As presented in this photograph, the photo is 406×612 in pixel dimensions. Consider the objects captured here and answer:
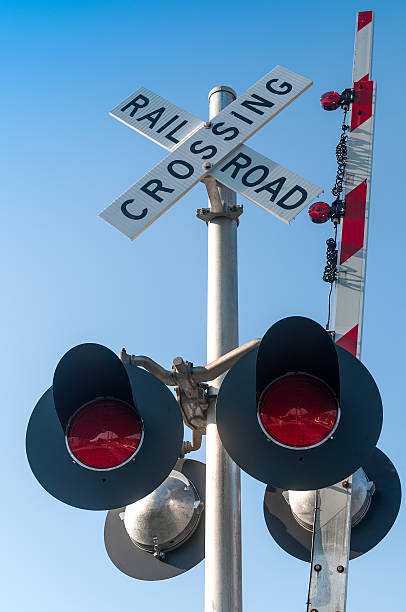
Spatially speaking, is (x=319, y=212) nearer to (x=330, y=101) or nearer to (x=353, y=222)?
(x=353, y=222)

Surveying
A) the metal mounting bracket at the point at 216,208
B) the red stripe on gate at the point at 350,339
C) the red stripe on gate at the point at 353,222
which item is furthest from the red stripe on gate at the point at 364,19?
the red stripe on gate at the point at 350,339

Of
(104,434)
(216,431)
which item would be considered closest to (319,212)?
(216,431)

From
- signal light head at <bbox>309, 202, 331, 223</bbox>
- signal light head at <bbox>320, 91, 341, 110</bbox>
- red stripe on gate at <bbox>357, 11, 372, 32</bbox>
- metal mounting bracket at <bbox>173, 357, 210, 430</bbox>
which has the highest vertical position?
red stripe on gate at <bbox>357, 11, 372, 32</bbox>

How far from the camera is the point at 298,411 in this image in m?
2.68

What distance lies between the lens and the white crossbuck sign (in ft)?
11.6

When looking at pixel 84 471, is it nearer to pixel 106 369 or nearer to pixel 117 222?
pixel 106 369

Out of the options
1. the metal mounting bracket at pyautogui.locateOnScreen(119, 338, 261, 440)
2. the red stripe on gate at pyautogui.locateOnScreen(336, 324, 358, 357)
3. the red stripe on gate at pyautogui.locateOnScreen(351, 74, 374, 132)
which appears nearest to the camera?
the metal mounting bracket at pyautogui.locateOnScreen(119, 338, 261, 440)

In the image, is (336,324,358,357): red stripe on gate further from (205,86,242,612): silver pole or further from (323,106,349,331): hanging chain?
(205,86,242,612): silver pole

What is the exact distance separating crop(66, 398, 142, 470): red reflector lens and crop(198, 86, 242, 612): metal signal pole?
2.65 feet

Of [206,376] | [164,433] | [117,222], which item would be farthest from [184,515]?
[117,222]

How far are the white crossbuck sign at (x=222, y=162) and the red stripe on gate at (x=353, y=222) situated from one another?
0.24 meters

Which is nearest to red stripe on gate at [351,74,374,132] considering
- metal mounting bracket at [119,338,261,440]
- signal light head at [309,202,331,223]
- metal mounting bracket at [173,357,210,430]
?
signal light head at [309,202,331,223]

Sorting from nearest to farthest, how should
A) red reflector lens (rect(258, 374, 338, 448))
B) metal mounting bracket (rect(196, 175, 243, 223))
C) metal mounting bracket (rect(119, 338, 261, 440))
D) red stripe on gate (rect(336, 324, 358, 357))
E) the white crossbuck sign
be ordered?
red reflector lens (rect(258, 374, 338, 448)) < metal mounting bracket (rect(119, 338, 261, 440)) < red stripe on gate (rect(336, 324, 358, 357)) < the white crossbuck sign < metal mounting bracket (rect(196, 175, 243, 223))

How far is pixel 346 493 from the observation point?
3.23 meters
